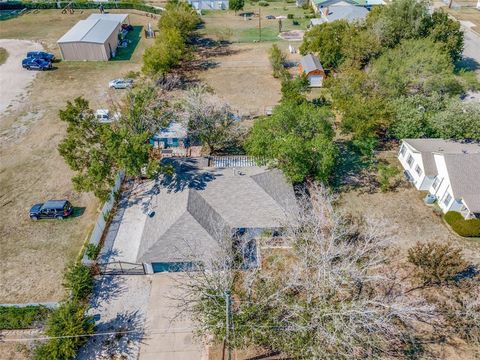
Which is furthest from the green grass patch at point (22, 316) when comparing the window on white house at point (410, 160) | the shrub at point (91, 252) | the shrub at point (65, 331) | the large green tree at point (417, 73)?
the large green tree at point (417, 73)

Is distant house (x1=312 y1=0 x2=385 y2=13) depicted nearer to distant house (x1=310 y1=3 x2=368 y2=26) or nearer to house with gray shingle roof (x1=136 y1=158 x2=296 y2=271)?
distant house (x1=310 y1=3 x2=368 y2=26)

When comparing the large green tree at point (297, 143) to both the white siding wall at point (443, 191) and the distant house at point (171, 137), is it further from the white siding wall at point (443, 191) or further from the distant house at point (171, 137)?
the white siding wall at point (443, 191)

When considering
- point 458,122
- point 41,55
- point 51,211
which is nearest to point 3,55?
point 41,55

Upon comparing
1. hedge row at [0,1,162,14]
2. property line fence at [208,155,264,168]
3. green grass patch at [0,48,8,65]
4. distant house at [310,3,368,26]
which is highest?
hedge row at [0,1,162,14]

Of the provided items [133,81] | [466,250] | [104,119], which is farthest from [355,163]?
[133,81]

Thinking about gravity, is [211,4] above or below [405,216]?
above

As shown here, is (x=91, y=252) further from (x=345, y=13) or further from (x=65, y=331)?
(x=345, y=13)

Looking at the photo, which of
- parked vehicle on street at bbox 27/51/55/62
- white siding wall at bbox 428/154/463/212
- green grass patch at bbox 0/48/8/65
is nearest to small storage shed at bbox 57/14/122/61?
parked vehicle on street at bbox 27/51/55/62
